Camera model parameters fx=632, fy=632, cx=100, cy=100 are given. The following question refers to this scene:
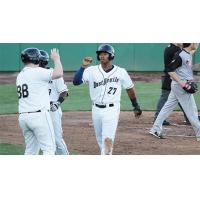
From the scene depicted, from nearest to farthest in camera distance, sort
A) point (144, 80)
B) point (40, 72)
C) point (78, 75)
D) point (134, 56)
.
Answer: point (40, 72) → point (78, 75) → point (134, 56) → point (144, 80)

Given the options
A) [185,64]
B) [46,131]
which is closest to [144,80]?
[185,64]

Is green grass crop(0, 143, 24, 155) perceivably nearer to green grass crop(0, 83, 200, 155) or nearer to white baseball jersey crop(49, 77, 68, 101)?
white baseball jersey crop(49, 77, 68, 101)

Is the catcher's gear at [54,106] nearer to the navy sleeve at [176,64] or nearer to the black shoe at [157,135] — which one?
the navy sleeve at [176,64]

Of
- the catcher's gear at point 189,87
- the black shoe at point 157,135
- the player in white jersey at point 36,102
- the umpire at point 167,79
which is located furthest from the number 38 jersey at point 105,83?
the umpire at point 167,79

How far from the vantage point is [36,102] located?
6.42 m

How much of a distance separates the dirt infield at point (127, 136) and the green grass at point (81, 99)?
0.49 metres

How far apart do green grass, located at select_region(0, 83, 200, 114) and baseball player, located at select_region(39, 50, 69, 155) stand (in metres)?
2.99

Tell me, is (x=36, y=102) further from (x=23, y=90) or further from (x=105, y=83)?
(x=105, y=83)

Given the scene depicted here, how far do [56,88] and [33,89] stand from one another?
2.29 ft

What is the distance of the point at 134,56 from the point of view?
1013cm

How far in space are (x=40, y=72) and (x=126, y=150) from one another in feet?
6.78

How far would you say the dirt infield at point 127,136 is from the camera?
796 centimetres

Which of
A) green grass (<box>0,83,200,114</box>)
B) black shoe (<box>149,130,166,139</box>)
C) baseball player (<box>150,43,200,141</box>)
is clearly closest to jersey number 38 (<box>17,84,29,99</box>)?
baseball player (<box>150,43,200,141</box>)
